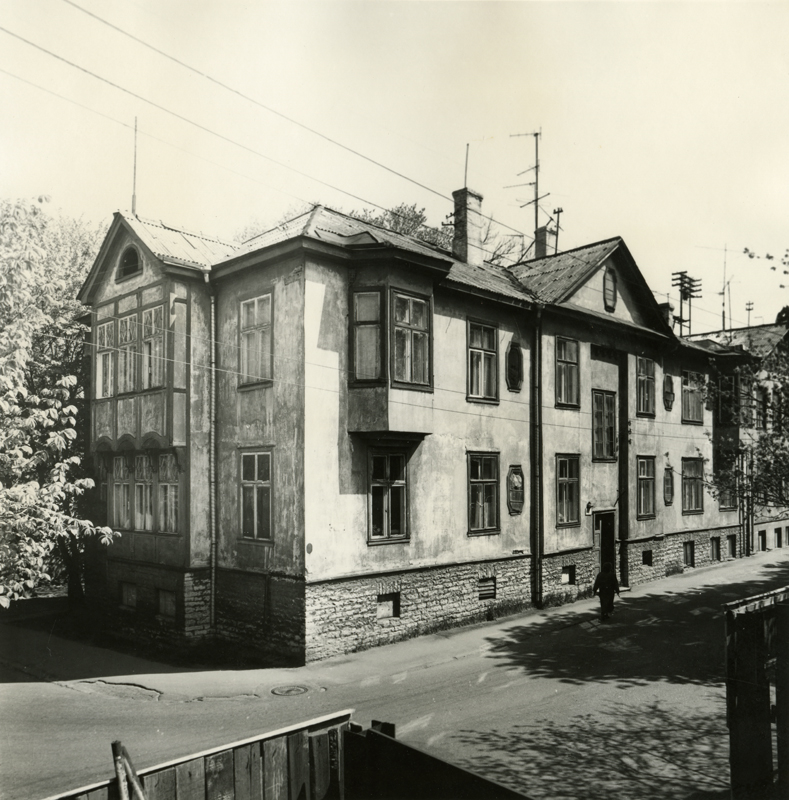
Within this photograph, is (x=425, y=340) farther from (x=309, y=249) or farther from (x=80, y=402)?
(x=80, y=402)

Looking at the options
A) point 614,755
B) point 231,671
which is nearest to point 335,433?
point 231,671

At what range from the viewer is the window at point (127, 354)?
17.5 metres

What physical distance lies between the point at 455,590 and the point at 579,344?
8.72 metres

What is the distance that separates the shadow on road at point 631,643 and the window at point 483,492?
2652 millimetres

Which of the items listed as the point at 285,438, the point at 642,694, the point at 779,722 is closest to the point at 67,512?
the point at 285,438

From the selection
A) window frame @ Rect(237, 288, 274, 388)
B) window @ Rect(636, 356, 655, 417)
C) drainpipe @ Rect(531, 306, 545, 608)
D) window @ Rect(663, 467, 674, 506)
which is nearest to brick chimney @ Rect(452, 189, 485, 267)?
drainpipe @ Rect(531, 306, 545, 608)

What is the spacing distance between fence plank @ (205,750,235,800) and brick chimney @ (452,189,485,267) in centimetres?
1647

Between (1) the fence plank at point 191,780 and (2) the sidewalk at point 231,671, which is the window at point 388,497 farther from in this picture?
(1) the fence plank at point 191,780

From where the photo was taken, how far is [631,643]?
15258 millimetres

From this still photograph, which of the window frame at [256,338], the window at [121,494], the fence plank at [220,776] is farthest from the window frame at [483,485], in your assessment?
the fence plank at [220,776]

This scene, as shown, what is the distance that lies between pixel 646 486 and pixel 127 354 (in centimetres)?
1737

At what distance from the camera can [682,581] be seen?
23.7 metres

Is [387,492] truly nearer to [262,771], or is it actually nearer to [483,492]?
[483,492]

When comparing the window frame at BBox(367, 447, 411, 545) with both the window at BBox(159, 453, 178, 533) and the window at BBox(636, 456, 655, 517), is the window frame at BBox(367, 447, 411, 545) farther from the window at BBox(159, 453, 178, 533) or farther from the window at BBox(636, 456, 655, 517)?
the window at BBox(636, 456, 655, 517)
